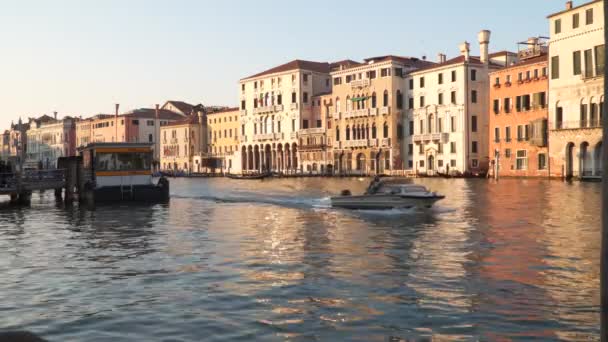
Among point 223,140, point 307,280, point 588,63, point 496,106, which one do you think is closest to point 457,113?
point 496,106

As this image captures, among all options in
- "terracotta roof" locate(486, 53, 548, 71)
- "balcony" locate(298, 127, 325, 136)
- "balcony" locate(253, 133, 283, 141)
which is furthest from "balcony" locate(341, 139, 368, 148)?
"terracotta roof" locate(486, 53, 548, 71)

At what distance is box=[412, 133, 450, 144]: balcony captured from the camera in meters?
69.6

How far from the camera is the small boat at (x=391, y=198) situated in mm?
23703

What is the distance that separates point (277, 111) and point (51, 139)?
2683 inches

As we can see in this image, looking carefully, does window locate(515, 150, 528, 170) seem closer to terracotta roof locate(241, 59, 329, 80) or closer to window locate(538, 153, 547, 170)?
window locate(538, 153, 547, 170)

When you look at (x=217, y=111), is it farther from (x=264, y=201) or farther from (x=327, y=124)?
(x=264, y=201)

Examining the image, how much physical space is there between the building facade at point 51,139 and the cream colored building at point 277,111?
157 ft

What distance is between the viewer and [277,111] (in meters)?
93.1

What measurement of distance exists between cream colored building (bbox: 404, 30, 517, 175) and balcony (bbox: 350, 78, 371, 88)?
24.2ft

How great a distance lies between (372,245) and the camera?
49.5ft

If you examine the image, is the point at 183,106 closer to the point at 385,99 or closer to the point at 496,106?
the point at 385,99

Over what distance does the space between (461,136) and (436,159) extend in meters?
4.12

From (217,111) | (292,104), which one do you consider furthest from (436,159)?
(217,111)

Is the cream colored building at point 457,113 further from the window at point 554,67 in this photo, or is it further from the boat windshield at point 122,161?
the boat windshield at point 122,161
